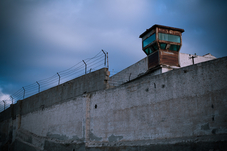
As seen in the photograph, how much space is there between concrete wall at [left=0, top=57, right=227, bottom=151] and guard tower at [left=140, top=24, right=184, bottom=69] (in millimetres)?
5285

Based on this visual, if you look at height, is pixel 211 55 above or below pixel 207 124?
above

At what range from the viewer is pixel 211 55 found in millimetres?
19281

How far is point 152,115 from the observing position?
391 inches

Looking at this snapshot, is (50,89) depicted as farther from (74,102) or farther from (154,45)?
(154,45)

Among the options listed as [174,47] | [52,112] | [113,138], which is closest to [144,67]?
[174,47]

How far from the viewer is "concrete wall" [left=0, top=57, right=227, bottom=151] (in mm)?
8031

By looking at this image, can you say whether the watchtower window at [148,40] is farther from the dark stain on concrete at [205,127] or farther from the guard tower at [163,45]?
the dark stain on concrete at [205,127]

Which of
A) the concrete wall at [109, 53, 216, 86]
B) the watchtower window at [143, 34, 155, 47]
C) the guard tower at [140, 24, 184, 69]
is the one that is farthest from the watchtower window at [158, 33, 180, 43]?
the concrete wall at [109, 53, 216, 86]

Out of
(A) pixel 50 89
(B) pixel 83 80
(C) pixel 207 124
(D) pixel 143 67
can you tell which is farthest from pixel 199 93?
(A) pixel 50 89

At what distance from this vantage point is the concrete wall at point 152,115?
8.03 metres

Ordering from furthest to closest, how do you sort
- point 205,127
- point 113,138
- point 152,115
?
point 113,138 < point 152,115 < point 205,127

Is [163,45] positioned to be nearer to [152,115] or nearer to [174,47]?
[174,47]

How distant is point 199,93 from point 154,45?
27.0ft

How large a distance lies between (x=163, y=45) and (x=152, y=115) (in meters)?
7.33
